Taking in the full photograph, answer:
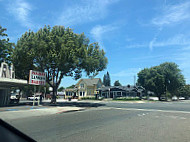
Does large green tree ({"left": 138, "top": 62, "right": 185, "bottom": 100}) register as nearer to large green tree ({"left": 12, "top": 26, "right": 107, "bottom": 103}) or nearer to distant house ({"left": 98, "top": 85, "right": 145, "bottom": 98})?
distant house ({"left": 98, "top": 85, "right": 145, "bottom": 98})

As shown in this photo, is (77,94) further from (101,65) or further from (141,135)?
(141,135)

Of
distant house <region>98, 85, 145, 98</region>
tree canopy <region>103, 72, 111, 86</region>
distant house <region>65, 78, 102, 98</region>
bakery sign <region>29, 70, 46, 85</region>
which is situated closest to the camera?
bakery sign <region>29, 70, 46, 85</region>

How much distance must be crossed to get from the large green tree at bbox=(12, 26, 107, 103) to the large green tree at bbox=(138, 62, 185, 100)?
99.0 feet

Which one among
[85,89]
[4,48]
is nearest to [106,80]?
[85,89]

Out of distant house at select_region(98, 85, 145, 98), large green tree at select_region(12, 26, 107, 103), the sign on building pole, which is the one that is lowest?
distant house at select_region(98, 85, 145, 98)

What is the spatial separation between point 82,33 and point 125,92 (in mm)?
34206

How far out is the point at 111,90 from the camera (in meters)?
53.7

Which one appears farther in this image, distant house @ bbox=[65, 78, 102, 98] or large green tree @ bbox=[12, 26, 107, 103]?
distant house @ bbox=[65, 78, 102, 98]

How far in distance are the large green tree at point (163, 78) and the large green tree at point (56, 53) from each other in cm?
3018

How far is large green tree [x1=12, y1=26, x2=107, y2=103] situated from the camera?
21.3 m

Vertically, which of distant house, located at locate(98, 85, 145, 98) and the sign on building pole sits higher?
the sign on building pole

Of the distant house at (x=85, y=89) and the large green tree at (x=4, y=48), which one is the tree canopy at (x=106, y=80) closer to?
the distant house at (x=85, y=89)

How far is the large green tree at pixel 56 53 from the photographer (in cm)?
2134

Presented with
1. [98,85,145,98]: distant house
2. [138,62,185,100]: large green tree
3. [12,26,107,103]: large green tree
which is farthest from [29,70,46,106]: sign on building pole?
[138,62,185,100]: large green tree
